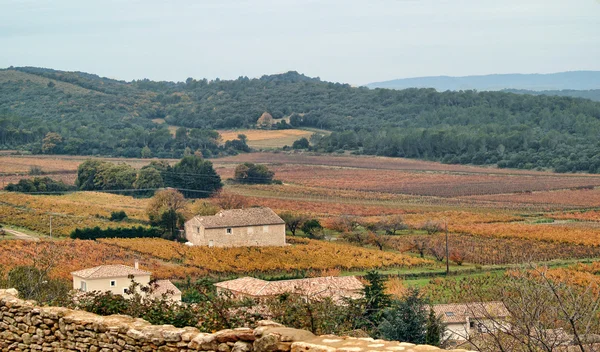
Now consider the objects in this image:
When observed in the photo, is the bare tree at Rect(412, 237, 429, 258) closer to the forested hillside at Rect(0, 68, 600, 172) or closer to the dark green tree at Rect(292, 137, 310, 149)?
the forested hillside at Rect(0, 68, 600, 172)

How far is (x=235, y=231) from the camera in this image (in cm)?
4941

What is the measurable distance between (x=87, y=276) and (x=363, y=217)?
3084 cm

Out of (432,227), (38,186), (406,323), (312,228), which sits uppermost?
(406,323)

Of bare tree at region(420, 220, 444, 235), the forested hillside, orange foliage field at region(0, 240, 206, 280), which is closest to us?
orange foliage field at region(0, 240, 206, 280)

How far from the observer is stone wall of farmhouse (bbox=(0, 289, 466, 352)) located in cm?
682

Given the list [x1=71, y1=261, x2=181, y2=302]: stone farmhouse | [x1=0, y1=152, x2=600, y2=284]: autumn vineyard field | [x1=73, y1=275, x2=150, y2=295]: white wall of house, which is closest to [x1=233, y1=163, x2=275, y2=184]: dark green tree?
[x1=0, y1=152, x2=600, y2=284]: autumn vineyard field

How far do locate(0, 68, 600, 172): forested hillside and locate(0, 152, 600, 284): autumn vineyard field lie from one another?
6452 mm

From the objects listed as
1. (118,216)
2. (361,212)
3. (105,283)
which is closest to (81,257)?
(105,283)

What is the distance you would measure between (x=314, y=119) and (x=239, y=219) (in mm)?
92271

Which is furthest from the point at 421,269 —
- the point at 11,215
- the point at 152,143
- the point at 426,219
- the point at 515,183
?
the point at 152,143

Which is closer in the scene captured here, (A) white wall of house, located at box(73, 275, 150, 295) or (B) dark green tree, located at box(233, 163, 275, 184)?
(A) white wall of house, located at box(73, 275, 150, 295)

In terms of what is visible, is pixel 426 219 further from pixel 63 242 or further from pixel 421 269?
pixel 63 242

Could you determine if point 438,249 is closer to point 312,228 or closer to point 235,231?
point 312,228

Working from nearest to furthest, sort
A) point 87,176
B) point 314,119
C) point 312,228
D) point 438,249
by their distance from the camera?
1. point 438,249
2. point 312,228
3. point 87,176
4. point 314,119
